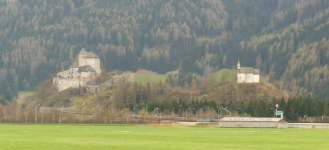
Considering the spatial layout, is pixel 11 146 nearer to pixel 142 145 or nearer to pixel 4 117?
pixel 142 145

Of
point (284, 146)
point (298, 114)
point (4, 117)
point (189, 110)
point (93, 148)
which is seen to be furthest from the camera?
point (189, 110)

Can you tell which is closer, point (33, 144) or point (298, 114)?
point (33, 144)

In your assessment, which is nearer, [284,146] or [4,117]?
[284,146]

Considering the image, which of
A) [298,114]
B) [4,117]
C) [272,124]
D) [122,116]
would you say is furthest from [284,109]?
[4,117]

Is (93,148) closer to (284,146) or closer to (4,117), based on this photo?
(284,146)

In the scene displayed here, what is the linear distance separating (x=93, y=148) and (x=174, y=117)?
116m

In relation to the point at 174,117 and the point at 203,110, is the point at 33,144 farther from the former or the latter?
the point at 203,110

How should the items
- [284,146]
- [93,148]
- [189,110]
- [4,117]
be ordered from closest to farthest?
[93,148] < [284,146] < [4,117] < [189,110]

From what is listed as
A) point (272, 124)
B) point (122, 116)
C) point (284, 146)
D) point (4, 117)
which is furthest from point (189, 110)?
point (284, 146)

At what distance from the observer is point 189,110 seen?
17712 centimetres

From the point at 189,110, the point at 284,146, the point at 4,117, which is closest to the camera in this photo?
the point at 284,146

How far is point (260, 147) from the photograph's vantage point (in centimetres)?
4972

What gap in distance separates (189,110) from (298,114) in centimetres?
4685

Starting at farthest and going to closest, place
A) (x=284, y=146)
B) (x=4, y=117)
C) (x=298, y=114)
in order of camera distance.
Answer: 1. (x=4, y=117)
2. (x=298, y=114)
3. (x=284, y=146)
